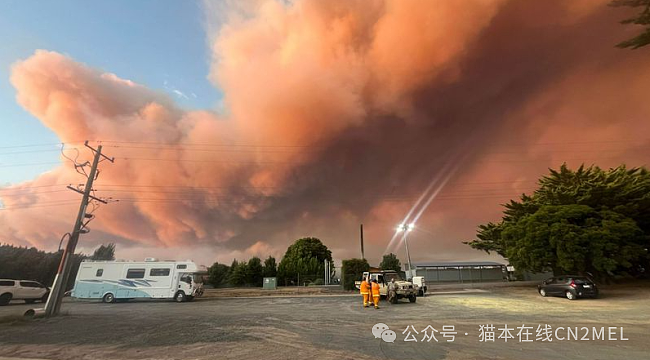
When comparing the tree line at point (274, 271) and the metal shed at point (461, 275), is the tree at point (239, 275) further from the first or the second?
the metal shed at point (461, 275)

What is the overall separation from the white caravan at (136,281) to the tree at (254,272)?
24716 mm

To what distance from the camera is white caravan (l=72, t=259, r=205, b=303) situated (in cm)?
2848

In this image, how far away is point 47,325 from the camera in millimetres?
15062

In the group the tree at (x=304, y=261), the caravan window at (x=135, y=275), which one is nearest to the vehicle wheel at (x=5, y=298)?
the caravan window at (x=135, y=275)

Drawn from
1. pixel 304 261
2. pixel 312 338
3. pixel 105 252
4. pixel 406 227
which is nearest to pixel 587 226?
pixel 406 227

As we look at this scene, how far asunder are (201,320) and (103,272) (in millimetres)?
19988

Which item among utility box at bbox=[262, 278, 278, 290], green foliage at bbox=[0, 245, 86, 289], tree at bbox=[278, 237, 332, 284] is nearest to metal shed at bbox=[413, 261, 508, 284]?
tree at bbox=[278, 237, 332, 284]

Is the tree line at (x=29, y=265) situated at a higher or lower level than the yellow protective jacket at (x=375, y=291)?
higher

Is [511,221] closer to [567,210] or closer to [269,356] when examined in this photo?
[567,210]

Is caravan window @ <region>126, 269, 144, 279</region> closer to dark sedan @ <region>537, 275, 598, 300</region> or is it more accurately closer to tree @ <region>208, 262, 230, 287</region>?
tree @ <region>208, 262, 230, 287</region>

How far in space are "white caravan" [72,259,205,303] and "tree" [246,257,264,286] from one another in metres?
24.7

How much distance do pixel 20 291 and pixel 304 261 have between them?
39.3 m

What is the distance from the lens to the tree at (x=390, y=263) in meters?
83.6

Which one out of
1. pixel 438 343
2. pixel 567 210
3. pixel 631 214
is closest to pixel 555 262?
pixel 567 210
